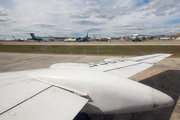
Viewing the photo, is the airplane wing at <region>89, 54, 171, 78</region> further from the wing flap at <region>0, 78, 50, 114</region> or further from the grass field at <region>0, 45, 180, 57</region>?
the grass field at <region>0, 45, 180, 57</region>

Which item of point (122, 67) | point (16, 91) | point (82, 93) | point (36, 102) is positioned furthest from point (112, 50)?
point (36, 102)

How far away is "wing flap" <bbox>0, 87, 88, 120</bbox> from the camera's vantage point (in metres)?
2.25

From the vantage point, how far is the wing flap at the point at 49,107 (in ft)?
7.38

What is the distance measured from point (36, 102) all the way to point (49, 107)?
0.39m

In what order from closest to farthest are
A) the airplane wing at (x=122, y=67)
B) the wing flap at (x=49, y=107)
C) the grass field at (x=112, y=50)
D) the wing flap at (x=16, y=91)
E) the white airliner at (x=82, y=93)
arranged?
the wing flap at (x=49, y=107) → the wing flap at (x=16, y=91) → the white airliner at (x=82, y=93) → the airplane wing at (x=122, y=67) → the grass field at (x=112, y=50)

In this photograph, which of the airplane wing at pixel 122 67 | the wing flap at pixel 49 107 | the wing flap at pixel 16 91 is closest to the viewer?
the wing flap at pixel 49 107

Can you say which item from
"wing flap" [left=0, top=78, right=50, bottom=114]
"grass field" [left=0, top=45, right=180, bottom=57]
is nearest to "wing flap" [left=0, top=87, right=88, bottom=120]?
"wing flap" [left=0, top=78, right=50, bottom=114]

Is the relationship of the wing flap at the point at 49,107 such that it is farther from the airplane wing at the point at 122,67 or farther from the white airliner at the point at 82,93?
the airplane wing at the point at 122,67

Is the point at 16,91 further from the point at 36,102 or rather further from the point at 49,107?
the point at 49,107

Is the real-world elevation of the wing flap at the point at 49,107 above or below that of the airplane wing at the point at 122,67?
below

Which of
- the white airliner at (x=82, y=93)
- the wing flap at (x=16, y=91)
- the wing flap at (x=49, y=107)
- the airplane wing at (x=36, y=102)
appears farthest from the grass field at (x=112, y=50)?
the wing flap at (x=49, y=107)

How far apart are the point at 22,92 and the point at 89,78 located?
2.04m

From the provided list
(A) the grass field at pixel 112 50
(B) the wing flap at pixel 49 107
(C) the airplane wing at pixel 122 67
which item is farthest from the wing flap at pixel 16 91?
(A) the grass field at pixel 112 50

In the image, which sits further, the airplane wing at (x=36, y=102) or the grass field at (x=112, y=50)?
the grass field at (x=112, y=50)
